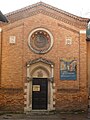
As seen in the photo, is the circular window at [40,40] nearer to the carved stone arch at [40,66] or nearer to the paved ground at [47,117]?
the carved stone arch at [40,66]

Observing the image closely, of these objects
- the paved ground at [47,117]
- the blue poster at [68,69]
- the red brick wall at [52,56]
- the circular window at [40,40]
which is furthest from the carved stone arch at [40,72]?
the paved ground at [47,117]

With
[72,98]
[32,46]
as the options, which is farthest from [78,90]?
[32,46]

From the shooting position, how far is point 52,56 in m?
21.7

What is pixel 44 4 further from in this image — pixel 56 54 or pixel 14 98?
pixel 14 98

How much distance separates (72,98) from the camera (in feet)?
70.9

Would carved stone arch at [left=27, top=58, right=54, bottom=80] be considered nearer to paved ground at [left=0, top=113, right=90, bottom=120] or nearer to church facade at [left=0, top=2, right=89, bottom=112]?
church facade at [left=0, top=2, right=89, bottom=112]

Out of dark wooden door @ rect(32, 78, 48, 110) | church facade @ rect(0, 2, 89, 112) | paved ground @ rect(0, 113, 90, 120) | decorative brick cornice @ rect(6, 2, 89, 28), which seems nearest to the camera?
paved ground @ rect(0, 113, 90, 120)

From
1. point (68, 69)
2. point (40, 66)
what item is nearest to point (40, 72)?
point (40, 66)

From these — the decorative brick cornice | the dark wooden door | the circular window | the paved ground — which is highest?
the decorative brick cornice

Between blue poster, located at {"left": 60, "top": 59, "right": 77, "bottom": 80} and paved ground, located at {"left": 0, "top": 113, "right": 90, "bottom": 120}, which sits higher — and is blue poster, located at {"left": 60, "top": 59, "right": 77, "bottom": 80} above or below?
above

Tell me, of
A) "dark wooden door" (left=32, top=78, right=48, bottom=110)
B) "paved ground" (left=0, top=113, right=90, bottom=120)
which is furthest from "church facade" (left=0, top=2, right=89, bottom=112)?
"paved ground" (left=0, top=113, right=90, bottom=120)

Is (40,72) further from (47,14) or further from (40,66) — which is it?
(47,14)

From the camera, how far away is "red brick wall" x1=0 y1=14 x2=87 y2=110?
70.3ft

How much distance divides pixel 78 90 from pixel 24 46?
4.98 meters
